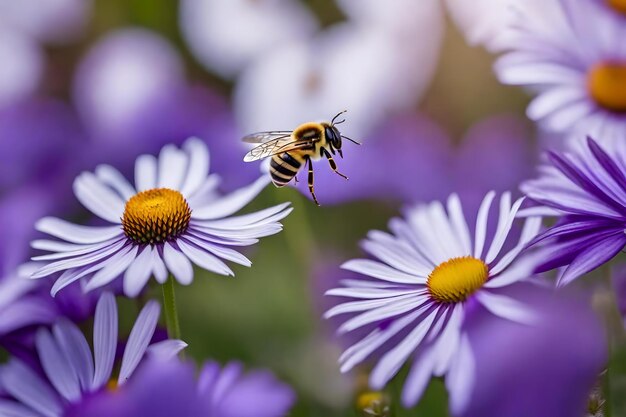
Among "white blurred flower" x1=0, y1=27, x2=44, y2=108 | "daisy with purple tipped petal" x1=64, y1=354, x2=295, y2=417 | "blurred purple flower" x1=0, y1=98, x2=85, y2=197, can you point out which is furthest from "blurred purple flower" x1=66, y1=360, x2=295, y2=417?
"white blurred flower" x1=0, y1=27, x2=44, y2=108

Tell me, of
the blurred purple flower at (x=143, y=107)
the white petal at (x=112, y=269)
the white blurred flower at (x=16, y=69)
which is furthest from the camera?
the white blurred flower at (x=16, y=69)

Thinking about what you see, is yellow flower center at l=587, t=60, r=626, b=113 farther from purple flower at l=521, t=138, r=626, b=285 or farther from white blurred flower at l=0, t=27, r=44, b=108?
white blurred flower at l=0, t=27, r=44, b=108

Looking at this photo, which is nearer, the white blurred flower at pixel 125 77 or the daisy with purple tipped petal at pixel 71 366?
the daisy with purple tipped petal at pixel 71 366

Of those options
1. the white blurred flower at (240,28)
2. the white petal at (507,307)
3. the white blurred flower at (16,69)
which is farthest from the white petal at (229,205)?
the white blurred flower at (16,69)

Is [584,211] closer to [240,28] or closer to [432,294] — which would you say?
[432,294]

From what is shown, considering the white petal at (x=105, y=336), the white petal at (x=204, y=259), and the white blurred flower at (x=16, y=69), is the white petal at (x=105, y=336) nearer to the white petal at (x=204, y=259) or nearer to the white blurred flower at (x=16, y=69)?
the white petal at (x=204, y=259)

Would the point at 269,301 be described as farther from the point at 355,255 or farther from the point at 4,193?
the point at 4,193

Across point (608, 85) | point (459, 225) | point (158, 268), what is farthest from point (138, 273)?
point (608, 85)
